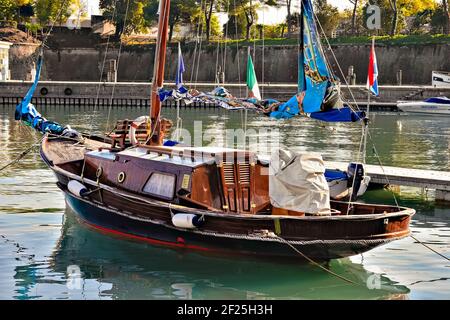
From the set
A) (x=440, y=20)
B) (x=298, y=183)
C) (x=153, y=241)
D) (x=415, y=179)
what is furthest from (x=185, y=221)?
(x=440, y=20)

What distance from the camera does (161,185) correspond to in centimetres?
1830

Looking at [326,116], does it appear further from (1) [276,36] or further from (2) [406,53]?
(1) [276,36]

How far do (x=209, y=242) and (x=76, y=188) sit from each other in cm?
396

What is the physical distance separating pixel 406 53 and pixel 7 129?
1485 inches

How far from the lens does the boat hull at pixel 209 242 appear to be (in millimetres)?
16469

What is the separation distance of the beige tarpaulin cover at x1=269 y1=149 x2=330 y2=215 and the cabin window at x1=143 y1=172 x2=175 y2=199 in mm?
2045

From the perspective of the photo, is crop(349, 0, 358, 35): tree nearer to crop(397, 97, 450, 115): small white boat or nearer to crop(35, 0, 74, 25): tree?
crop(397, 97, 450, 115): small white boat

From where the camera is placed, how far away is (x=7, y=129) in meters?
45.2

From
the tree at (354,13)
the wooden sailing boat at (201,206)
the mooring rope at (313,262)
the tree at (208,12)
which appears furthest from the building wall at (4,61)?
the mooring rope at (313,262)

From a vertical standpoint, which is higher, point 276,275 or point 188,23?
point 188,23

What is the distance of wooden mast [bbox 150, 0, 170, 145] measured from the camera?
67.0ft

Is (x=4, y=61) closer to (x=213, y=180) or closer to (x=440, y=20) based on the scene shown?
(x=440, y=20)

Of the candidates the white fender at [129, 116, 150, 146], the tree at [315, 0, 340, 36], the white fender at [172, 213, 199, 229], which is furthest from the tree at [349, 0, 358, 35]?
the white fender at [172, 213, 199, 229]

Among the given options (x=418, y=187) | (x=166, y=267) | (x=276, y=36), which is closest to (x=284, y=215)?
(x=166, y=267)
